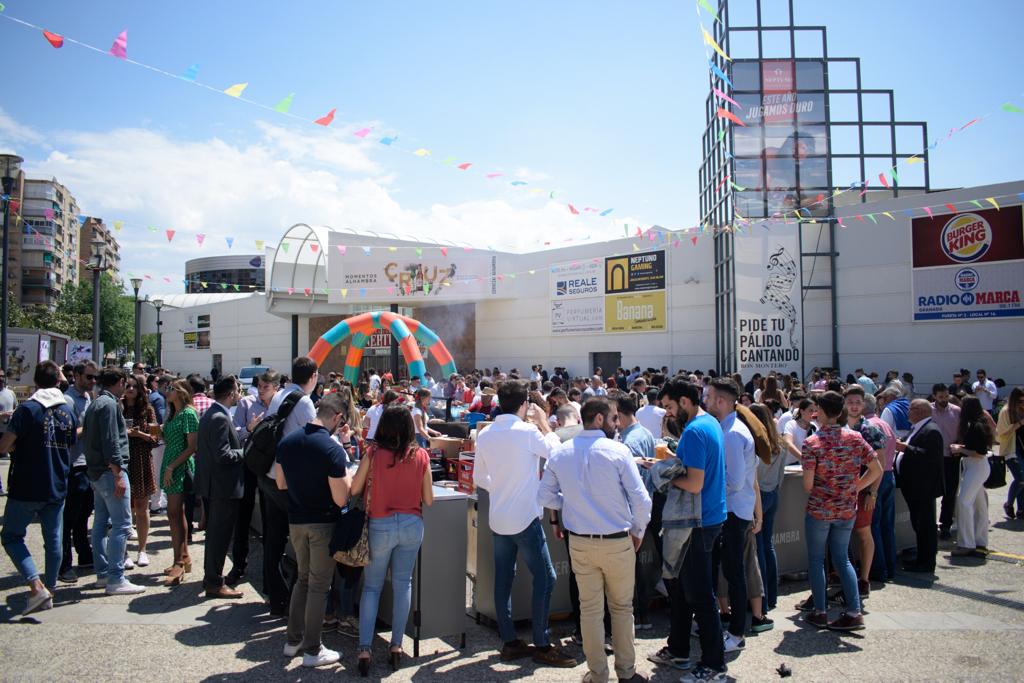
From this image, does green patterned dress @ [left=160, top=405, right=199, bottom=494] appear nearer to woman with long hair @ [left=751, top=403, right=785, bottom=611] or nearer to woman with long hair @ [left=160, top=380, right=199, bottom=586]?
woman with long hair @ [left=160, top=380, right=199, bottom=586]

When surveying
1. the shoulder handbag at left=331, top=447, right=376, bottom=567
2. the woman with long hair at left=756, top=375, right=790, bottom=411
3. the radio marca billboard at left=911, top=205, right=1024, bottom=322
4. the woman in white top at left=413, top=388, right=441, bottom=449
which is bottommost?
the shoulder handbag at left=331, top=447, right=376, bottom=567

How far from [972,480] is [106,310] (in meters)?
60.1

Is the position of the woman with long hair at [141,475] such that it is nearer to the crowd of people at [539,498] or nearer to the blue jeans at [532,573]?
the crowd of people at [539,498]

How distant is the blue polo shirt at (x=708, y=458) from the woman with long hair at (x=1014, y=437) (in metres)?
5.95

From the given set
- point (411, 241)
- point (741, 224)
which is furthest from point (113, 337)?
point (741, 224)

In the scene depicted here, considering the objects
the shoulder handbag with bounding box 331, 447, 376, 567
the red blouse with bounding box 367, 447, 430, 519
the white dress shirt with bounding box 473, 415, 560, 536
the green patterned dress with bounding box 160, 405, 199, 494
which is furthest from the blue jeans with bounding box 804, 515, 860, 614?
the green patterned dress with bounding box 160, 405, 199, 494

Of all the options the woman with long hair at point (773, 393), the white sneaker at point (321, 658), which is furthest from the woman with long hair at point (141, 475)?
the woman with long hair at point (773, 393)

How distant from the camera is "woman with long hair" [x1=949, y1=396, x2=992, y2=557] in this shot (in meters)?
7.24

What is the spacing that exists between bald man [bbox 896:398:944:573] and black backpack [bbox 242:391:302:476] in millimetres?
5962

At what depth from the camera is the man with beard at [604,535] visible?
13.4ft

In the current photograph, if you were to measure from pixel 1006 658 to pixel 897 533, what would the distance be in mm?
2731

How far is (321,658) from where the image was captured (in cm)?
450

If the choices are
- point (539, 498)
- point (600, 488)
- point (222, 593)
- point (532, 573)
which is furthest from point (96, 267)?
point (600, 488)

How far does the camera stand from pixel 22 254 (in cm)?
7125
